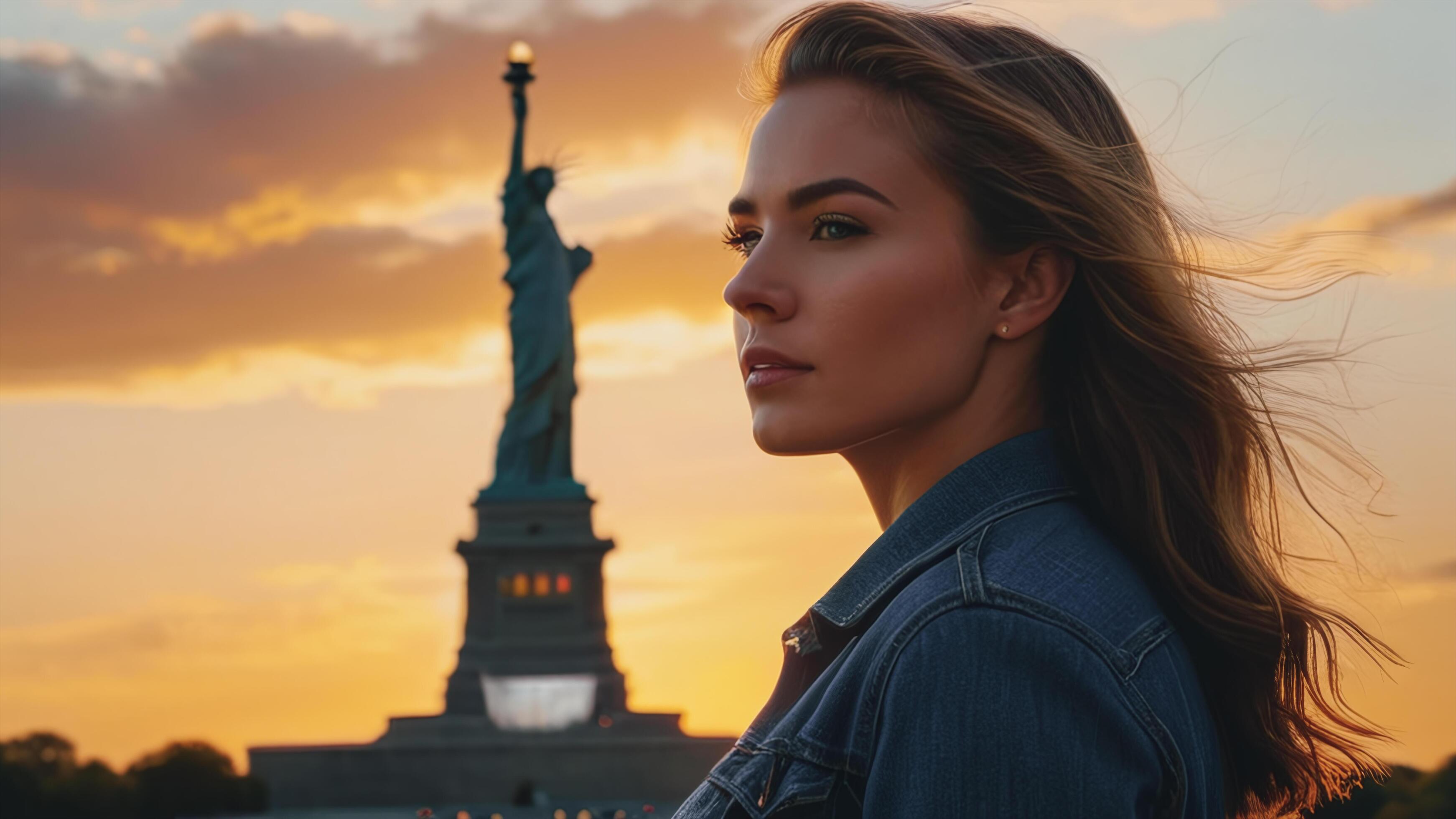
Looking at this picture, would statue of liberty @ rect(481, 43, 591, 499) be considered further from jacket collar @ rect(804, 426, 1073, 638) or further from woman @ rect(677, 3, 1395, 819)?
Result: jacket collar @ rect(804, 426, 1073, 638)

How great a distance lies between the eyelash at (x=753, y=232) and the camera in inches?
88.0

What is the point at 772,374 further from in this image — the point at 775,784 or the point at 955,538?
the point at 775,784

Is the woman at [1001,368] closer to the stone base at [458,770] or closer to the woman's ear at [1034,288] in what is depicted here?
the woman's ear at [1034,288]

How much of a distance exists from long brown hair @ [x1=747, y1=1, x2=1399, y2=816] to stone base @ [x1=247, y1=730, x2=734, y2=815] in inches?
1113

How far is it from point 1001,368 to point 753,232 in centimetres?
39

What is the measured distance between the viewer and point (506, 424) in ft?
113

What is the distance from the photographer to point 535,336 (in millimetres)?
34000

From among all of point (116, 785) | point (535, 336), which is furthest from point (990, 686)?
point (535, 336)

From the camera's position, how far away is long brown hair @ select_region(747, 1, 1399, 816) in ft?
7.32

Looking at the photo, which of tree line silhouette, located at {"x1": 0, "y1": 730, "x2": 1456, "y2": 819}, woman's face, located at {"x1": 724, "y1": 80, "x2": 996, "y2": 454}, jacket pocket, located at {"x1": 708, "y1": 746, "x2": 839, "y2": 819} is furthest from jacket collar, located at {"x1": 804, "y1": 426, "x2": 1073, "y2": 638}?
tree line silhouette, located at {"x1": 0, "y1": 730, "x2": 1456, "y2": 819}

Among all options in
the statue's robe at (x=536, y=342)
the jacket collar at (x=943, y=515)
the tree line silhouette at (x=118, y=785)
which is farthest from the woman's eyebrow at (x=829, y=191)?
the statue's robe at (x=536, y=342)

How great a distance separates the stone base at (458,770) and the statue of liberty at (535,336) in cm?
495

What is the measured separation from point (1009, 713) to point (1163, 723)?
0.24 metres

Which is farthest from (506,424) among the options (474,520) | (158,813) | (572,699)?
(158,813)
